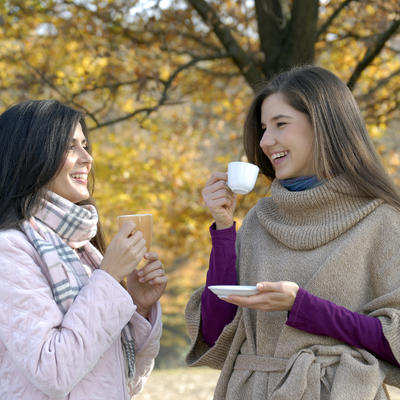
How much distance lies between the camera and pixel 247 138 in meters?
2.94

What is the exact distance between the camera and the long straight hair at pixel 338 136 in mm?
2412

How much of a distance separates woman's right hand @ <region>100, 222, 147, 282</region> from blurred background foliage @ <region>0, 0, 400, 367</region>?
2341 mm

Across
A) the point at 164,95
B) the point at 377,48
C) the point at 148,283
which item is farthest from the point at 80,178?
the point at 377,48

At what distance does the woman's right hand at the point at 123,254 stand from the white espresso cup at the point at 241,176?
467 mm

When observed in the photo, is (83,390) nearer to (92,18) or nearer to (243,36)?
(92,18)

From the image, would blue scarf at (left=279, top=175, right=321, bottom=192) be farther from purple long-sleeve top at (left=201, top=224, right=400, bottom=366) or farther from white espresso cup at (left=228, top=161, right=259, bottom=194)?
purple long-sleeve top at (left=201, top=224, right=400, bottom=366)

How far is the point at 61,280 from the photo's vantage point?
2244mm

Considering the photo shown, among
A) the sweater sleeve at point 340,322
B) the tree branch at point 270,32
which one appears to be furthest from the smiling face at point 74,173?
the tree branch at point 270,32

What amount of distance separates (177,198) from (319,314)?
5728 mm

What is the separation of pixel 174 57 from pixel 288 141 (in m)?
4.95

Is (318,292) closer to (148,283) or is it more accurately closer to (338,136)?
(338,136)

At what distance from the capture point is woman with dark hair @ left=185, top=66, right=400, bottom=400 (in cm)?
221

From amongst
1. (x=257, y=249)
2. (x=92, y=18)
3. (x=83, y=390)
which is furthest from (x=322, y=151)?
(x=92, y=18)

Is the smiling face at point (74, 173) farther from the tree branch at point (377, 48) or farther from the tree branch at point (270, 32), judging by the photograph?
the tree branch at point (377, 48)
